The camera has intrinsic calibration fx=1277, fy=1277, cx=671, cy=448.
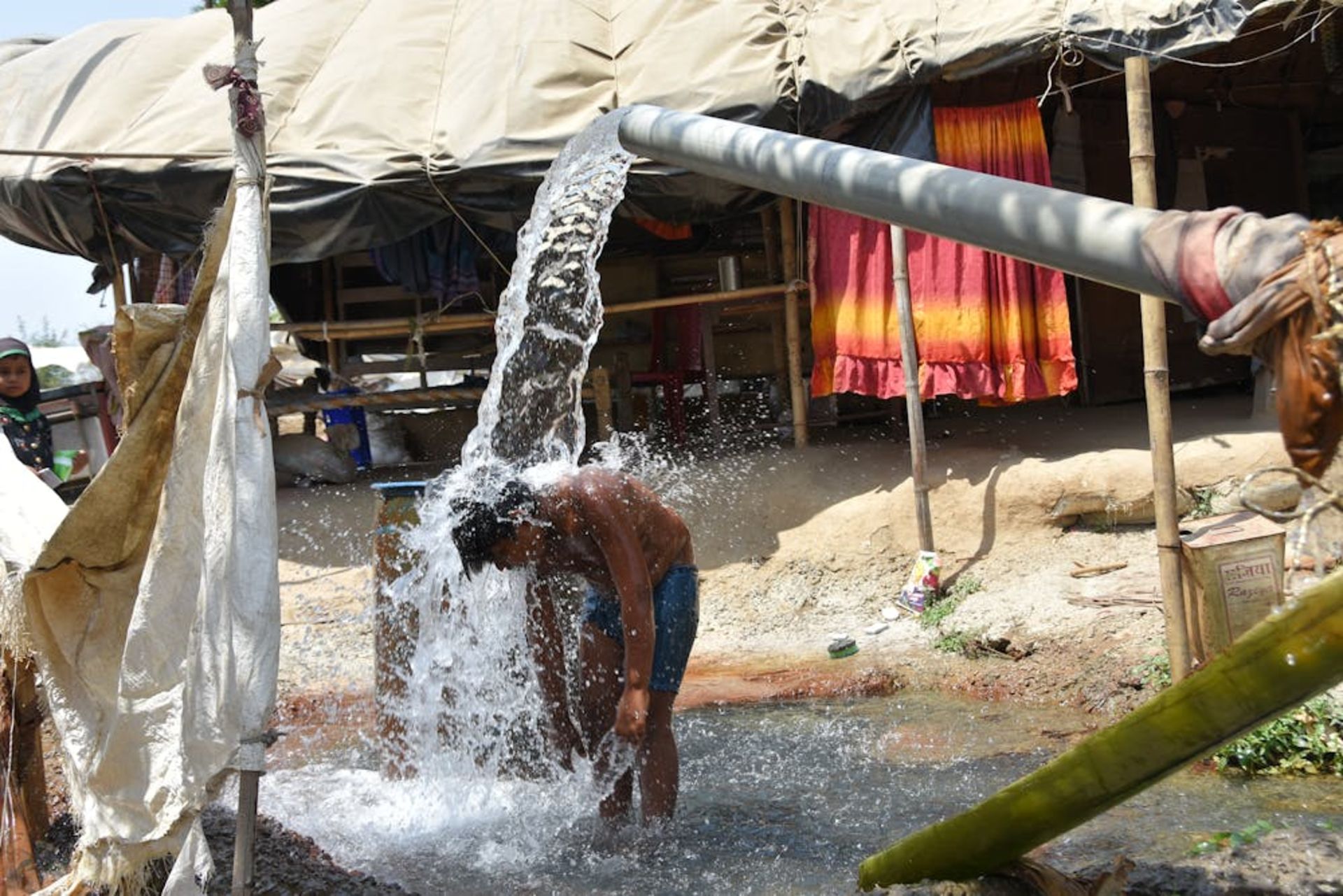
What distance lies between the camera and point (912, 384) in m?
7.18

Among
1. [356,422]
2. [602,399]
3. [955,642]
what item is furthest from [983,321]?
[356,422]

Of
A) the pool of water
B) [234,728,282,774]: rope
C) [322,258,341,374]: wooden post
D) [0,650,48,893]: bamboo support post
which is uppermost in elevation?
[322,258,341,374]: wooden post

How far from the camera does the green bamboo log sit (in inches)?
74.1

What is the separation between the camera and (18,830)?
4.02 meters

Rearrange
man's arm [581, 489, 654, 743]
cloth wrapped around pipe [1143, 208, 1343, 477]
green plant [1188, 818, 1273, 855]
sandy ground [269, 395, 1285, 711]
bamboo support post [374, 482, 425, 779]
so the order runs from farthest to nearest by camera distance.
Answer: sandy ground [269, 395, 1285, 711] < bamboo support post [374, 482, 425, 779] < man's arm [581, 489, 654, 743] < green plant [1188, 818, 1273, 855] < cloth wrapped around pipe [1143, 208, 1343, 477]

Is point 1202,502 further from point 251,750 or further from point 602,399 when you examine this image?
point 251,750

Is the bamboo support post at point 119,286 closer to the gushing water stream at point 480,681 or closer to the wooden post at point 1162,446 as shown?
the gushing water stream at point 480,681

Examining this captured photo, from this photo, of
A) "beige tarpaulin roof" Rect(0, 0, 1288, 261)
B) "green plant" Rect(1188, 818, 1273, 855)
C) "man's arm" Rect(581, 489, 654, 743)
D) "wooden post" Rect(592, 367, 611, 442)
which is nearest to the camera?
"green plant" Rect(1188, 818, 1273, 855)

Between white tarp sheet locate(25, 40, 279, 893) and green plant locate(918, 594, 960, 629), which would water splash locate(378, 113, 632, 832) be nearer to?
white tarp sheet locate(25, 40, 279, 893)

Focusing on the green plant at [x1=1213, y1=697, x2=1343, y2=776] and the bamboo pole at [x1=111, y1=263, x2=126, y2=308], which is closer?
the green plant at [x1=1213, y1=697, x2=1343, y2=776]

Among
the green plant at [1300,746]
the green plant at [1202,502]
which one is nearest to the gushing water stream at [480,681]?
the green plant at [1300,746]

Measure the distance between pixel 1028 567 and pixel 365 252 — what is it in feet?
18.8

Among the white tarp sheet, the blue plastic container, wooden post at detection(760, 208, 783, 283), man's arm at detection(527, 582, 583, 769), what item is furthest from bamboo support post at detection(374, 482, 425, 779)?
the blue plastic container

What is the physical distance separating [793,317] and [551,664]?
4.45m
